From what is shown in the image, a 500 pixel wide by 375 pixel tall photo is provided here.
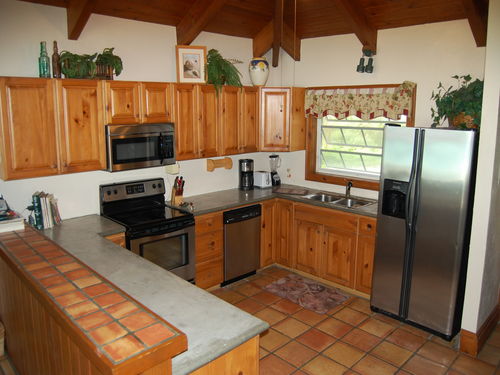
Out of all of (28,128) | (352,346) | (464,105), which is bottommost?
(352,346)

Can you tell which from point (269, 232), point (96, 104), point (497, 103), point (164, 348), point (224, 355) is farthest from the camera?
point (269, 232)

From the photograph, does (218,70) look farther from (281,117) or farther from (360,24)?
(360,24)

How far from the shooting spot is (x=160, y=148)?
3.92 m

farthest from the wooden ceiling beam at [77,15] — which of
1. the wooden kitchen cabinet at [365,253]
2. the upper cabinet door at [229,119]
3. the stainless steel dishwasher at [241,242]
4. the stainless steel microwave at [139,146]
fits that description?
the wooden kitchen cabinet at [365,253]

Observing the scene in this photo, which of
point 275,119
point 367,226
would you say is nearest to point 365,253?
point 367,226

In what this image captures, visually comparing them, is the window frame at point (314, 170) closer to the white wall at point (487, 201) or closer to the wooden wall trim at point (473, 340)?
the white wall at point (487, 201)

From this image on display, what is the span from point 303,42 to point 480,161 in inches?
101

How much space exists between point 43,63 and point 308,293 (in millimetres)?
3185

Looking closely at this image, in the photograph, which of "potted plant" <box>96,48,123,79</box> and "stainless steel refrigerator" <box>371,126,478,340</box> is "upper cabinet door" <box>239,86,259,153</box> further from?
"stainless steel refrigerator" <box>371,126,478,340</box>

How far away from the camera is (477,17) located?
133 inches

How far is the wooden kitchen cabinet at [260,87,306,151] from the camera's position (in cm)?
477

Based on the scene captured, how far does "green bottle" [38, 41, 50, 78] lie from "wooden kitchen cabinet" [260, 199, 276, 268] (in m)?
2.46

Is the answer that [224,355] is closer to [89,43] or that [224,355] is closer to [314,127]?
[89,43]

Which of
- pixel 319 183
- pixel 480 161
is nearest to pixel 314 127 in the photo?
pixel 319 183
